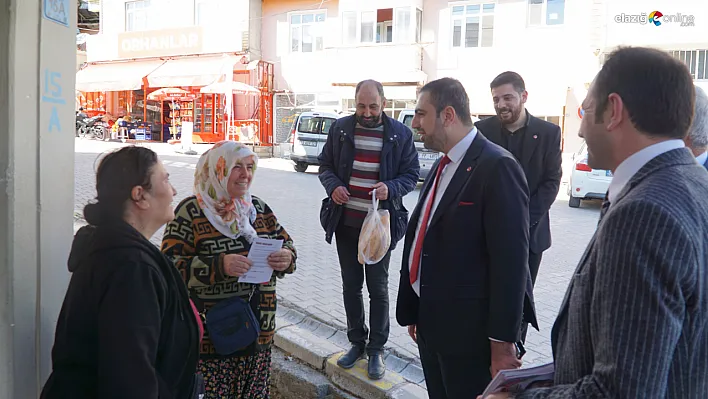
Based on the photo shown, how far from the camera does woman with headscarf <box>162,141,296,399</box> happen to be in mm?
2834

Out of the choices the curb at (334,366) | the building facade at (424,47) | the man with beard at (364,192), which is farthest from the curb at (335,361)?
the building facade at (424,47)

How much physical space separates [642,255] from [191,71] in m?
27.1

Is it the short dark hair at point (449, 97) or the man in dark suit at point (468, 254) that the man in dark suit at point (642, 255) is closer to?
the man in dark suit at point (468, 254)

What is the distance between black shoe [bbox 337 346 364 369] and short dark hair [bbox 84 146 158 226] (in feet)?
7.75

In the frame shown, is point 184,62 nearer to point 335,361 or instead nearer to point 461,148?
point 335,361

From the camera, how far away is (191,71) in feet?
86.3

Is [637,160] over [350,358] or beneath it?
over

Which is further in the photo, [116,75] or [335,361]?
[116,75]

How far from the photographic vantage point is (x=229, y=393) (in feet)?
9.72

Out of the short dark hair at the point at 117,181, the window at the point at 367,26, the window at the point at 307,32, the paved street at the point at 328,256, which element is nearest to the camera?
the short dark hair at the point at 117,181

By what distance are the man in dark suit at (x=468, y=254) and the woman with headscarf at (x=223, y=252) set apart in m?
0.88

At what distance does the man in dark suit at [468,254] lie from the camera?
2451 millimetres

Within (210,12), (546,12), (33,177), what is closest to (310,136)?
(546,12)

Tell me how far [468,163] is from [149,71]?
28.0 meters
